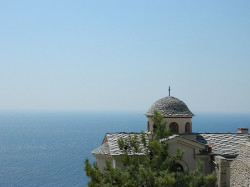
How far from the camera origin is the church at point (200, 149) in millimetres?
19775

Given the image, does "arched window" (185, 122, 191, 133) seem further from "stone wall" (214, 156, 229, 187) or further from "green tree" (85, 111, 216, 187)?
"green tree" (85, 111, 216, 187)

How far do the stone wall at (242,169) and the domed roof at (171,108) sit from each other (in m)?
8.98

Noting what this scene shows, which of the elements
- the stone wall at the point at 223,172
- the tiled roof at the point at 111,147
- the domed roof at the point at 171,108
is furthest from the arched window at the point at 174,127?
the stone wall at the point at 223,172

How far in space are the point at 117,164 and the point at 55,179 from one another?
1644 inches

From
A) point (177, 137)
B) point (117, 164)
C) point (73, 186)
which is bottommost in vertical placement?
point (73, 186)

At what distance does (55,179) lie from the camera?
210ft

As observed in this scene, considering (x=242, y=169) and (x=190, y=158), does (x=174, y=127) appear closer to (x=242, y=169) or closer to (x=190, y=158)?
(x=190, y=158)

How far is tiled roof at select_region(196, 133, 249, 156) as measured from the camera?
2669 cm

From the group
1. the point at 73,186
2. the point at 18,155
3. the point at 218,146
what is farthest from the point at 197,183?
the point at 18,155

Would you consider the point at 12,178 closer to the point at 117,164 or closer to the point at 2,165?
the point at 2,165

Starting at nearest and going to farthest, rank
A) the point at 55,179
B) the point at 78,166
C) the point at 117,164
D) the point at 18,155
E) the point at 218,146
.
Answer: the point at 117,164 → the point at 218,146 → the point at 55,179 → the point at 78,166 → the point at 18,155

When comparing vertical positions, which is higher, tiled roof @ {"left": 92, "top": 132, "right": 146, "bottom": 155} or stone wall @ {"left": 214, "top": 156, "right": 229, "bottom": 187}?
tiled roof @ {"left": 92, "top": 132, "right": 146, "bottom": 155}

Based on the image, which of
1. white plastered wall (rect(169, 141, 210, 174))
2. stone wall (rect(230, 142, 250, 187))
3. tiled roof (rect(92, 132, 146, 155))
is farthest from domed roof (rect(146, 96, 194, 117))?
stone wall (rect(230, 142, 250, 187))

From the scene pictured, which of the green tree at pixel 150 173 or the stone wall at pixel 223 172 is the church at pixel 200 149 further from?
the green tree at pixel 150 173
